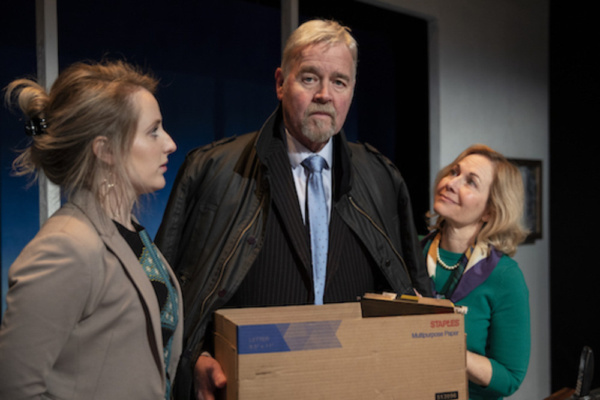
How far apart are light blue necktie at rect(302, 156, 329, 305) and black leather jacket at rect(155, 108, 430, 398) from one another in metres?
0.06

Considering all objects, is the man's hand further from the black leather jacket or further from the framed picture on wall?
the framed picture on wall

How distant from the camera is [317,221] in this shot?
1.81 metres

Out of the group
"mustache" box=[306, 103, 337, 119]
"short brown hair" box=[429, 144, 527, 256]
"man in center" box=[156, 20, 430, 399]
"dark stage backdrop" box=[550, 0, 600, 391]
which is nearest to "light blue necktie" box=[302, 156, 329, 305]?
"man in center" box=[156, 20, 430, 399]

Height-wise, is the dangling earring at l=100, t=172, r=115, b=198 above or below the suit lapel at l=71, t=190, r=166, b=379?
above

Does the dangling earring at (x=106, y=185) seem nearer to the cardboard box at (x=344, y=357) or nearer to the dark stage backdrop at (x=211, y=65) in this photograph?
the cardboard box at (x=344, y=357)

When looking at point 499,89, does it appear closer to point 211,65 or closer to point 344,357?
point 211,65

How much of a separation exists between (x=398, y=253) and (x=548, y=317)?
325cm

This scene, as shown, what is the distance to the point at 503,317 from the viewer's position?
2137 millimetres

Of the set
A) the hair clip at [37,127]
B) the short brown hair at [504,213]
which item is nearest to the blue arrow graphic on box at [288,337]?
the hair clip at [37,127]

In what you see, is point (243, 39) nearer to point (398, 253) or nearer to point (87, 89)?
point (398, 253)

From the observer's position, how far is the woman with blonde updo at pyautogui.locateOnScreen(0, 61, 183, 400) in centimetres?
110

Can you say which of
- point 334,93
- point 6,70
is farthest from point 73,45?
point 334,93

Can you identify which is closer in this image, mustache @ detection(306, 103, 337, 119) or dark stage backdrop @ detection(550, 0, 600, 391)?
mustache @ detection(306, 103, 337, 119)

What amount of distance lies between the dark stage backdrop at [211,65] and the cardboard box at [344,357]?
4.26 feet
